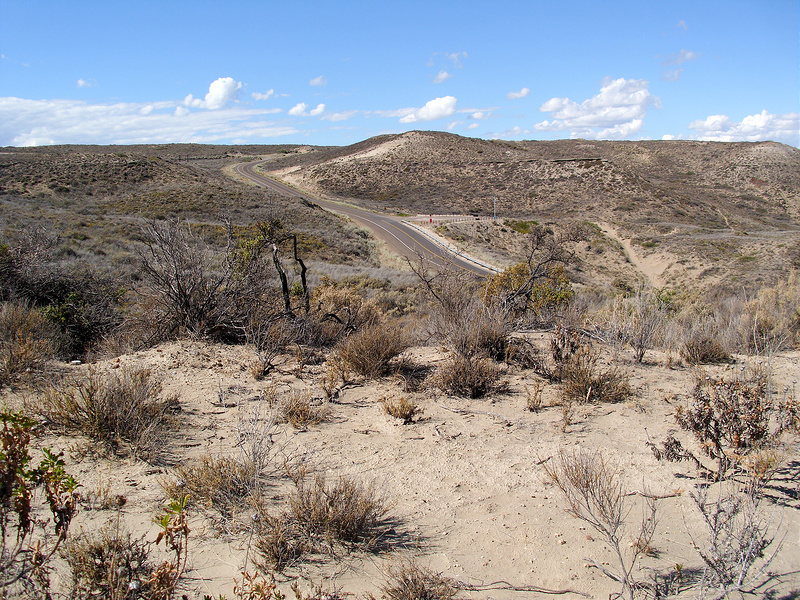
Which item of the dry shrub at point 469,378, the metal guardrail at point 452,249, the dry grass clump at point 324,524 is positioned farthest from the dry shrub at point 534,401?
the metal guardrail at point 452,249

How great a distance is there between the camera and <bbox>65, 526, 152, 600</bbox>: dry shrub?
225 centimetres

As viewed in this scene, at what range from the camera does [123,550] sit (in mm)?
2514

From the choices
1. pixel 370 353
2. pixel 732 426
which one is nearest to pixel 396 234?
pixel 370 353

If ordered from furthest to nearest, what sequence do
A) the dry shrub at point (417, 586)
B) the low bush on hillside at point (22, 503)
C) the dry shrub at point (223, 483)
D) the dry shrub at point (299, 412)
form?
the dry shrub at point (299, 412) < the dry shrub at point (223, 483) < the dry shrub at point (417, 586) < the low bush on hillside at point (22, 503)

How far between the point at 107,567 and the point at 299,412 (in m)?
2.33

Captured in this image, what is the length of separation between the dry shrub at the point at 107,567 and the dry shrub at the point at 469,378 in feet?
11.6

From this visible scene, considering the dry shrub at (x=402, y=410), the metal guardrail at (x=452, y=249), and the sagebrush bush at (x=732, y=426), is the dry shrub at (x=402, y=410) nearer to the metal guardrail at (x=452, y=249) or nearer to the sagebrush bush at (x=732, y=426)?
the sagebrush bush at (x=732, y=426)

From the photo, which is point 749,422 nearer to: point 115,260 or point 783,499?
point 783,499

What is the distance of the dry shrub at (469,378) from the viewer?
18.0ft

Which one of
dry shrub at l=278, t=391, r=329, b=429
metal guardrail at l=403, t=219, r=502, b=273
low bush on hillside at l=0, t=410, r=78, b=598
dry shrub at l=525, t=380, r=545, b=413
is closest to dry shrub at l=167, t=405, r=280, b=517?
low bush on hillside at l=0, t=410, r=78, b=598

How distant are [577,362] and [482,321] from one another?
124 cm

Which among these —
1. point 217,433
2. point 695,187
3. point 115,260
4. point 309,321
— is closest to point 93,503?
point 217,433

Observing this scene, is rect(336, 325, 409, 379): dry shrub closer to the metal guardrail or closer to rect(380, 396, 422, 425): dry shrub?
rect(380, 396, 422, 425): dry shrub

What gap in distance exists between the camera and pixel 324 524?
9.85 feet
